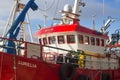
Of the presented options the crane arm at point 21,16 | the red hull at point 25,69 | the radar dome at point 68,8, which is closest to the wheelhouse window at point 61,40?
the radar dome at point 68,8

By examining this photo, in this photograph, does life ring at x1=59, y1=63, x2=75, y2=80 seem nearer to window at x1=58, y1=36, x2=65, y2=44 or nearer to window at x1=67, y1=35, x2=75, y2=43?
window at x1=67, y1=35, x2=75, y2=43

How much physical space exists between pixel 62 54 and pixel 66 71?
5.67 feet

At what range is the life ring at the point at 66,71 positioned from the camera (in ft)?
43.4

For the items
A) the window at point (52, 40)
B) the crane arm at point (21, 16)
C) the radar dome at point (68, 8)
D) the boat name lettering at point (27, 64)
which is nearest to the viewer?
the boat name lettering at point (27, 64)

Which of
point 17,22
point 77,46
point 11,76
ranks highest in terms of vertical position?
point 17,22

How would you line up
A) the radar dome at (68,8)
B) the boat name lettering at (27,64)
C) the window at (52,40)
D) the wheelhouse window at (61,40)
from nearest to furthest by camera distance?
the boat name lettering at (27,64) < the wheelhouse window at (61,40) < the window at (52,40) < the radar dome at (68,8)

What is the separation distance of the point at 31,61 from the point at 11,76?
104 centimetres

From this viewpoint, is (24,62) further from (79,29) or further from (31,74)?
(79,29)

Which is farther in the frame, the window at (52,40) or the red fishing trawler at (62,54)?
the window at (52,40)

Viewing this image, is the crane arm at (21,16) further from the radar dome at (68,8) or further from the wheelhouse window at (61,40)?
the radar dome at (68,8)

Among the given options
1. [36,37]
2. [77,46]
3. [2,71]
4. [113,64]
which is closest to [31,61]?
[2,71]

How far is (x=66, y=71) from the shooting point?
1330 centimetres

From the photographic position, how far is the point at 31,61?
40.4 feet

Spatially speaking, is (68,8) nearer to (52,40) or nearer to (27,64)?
(52,40)
